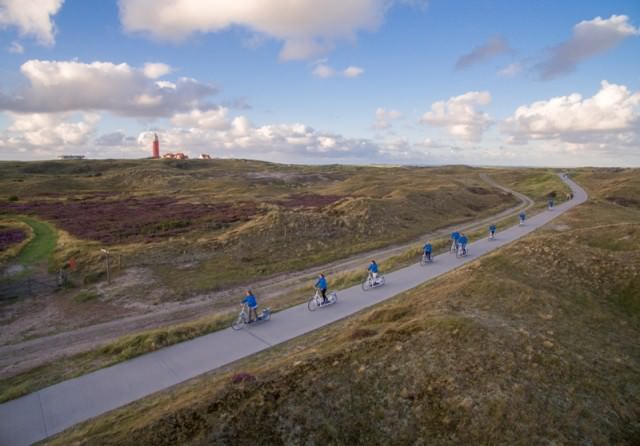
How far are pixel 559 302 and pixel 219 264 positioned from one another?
904 inches

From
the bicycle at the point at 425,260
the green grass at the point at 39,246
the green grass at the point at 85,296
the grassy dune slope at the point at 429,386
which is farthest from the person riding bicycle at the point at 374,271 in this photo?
the green grass at the point at 39,246

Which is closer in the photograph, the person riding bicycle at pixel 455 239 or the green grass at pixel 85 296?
the green grass at pixel 85 296

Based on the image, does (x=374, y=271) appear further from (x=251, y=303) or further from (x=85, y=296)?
(x=85, y=296)

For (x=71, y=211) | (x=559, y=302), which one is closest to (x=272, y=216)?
(x=559, y=302)

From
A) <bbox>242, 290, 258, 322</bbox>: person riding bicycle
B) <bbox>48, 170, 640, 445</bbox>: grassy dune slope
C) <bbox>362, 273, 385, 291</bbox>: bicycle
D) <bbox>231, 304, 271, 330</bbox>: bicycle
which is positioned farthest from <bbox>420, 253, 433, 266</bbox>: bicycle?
<bbox>242, 290, 258, 322</bbox>: person riding bicycle

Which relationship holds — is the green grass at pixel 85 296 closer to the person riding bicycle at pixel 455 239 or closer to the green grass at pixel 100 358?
the green grass at pixel 100 358

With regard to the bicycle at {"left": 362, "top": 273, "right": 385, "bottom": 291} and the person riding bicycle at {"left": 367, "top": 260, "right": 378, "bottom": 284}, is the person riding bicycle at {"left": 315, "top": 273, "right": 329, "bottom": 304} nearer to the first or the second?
the bicycle at {"left": 362, "top": 273, "right": 385, "bottom": 291}

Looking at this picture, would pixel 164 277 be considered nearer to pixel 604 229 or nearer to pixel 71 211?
pixel 604 229

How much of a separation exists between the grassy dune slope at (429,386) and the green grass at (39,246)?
29.2 m

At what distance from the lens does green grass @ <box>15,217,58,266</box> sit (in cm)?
3216

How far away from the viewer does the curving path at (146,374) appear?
10.3 m

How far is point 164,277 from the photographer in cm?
2641

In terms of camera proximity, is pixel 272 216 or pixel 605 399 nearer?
pixel 605 399

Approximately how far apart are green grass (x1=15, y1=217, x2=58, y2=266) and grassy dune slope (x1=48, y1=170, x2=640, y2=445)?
95.7 ft
